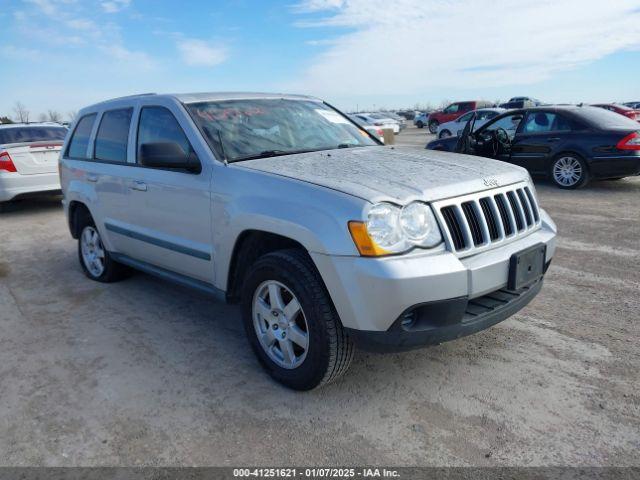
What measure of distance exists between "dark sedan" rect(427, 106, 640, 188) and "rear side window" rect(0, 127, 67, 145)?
7514 mm

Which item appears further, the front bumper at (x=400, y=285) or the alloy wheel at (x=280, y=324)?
the alloy wheel at (x=280, y=324)

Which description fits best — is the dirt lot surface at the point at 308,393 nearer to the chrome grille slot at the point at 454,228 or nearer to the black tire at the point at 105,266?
the black tire at the point at 105,266

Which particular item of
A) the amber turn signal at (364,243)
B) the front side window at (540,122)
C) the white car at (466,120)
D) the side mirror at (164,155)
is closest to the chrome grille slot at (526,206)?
the amber turn signal at (364,243)

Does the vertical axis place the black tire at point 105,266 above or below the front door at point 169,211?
below

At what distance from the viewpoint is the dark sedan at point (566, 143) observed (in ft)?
28.2

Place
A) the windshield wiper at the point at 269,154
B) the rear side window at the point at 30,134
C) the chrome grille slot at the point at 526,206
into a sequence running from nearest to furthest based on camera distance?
the chrome grille slot at the point at 526,206
the windshield wiper at the point at 269,154
the rear side window at the point at 30,134

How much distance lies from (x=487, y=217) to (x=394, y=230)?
2.26 feet

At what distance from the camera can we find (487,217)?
2.95m

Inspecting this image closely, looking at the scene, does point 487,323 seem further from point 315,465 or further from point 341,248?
point 315,465

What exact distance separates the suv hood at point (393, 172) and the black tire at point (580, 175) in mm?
6284

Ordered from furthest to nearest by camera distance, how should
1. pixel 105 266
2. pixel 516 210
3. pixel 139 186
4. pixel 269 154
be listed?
pixel 105 266 → pixel 139 186 → pixel 269 154 → pixel 516 210

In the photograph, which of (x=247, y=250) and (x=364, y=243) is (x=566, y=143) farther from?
(x=364, y=243)

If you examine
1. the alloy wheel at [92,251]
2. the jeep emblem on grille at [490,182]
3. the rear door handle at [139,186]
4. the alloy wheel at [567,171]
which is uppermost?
the jeep emblem on grille at [490,182]

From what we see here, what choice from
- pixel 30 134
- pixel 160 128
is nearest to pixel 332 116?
pixel 160 128
